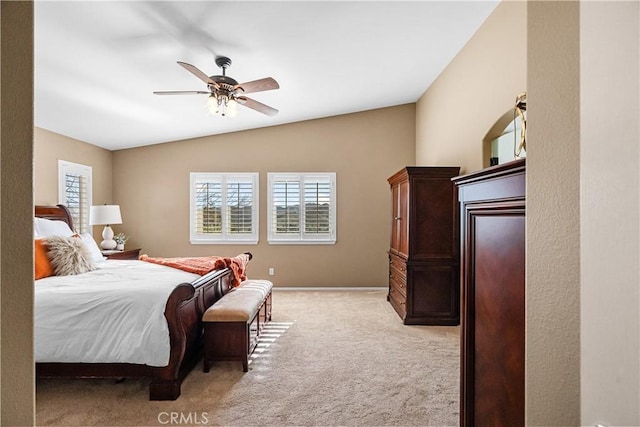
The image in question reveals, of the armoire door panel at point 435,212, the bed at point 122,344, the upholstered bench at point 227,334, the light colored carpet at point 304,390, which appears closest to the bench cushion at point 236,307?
the upholstered bench at point 227,334

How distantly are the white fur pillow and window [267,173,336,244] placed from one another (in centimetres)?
304

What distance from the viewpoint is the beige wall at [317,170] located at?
6.00 meters

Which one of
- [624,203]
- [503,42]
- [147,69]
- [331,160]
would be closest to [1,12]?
[624,203]

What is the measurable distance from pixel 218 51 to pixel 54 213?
10.1 ft

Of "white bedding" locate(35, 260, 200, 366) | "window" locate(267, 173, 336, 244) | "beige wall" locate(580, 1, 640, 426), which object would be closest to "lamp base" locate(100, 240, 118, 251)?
"window" locate(267, 173, 336, 244)

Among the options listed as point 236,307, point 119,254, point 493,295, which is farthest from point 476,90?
point 119,254

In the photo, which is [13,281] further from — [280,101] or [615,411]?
[280,101]

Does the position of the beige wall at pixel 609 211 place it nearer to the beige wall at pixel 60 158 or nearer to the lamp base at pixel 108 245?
the beige wall at pixel 60 158

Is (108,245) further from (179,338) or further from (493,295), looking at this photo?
(493,295)

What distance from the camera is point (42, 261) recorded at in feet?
10.1

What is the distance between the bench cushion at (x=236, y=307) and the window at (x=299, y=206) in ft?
8.29

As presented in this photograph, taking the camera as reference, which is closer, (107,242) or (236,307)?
(236,307)

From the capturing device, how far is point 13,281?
2.81 ft

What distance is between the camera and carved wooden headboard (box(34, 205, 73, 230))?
13.6 ft
